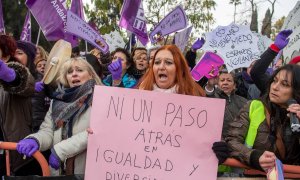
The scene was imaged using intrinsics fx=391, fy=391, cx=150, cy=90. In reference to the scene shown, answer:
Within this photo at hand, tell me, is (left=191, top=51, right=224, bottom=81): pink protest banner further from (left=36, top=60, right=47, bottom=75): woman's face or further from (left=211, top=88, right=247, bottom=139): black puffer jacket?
(left=36, top=60, right=47, bottom=75): woman's face

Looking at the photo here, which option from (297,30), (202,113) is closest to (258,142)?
(202,113)

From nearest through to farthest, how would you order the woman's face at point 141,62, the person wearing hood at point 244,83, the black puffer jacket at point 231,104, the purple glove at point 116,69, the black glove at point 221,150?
the black glove at point 221,150, the purple glove at point 116,69, the black puffer jacket at point 231,104, the woman's face at point 141,62, the person wearing hood at point 244,83

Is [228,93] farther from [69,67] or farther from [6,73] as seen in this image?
[6,73]

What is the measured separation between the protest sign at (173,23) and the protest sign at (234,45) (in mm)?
442

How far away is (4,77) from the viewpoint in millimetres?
2791

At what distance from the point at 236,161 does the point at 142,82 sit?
947 mm

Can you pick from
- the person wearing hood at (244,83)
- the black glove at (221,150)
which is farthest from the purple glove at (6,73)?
the person wearing hood at (244,83)

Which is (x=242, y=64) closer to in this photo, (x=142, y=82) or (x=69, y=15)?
(x=69, y=15)

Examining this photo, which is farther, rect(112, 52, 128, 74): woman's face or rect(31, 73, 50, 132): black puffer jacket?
rect(112, 52, 128, 74): woman's face

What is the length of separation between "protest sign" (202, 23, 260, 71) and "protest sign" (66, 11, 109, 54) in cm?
153

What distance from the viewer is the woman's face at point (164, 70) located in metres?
2.84

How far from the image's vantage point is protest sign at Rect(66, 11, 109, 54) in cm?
487

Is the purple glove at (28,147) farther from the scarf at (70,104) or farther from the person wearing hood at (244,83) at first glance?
the person wearing hood at (244,83)

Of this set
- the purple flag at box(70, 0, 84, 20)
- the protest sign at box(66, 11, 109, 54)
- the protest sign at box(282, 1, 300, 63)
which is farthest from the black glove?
the purple flag at box(70, 0, 84, 20)
